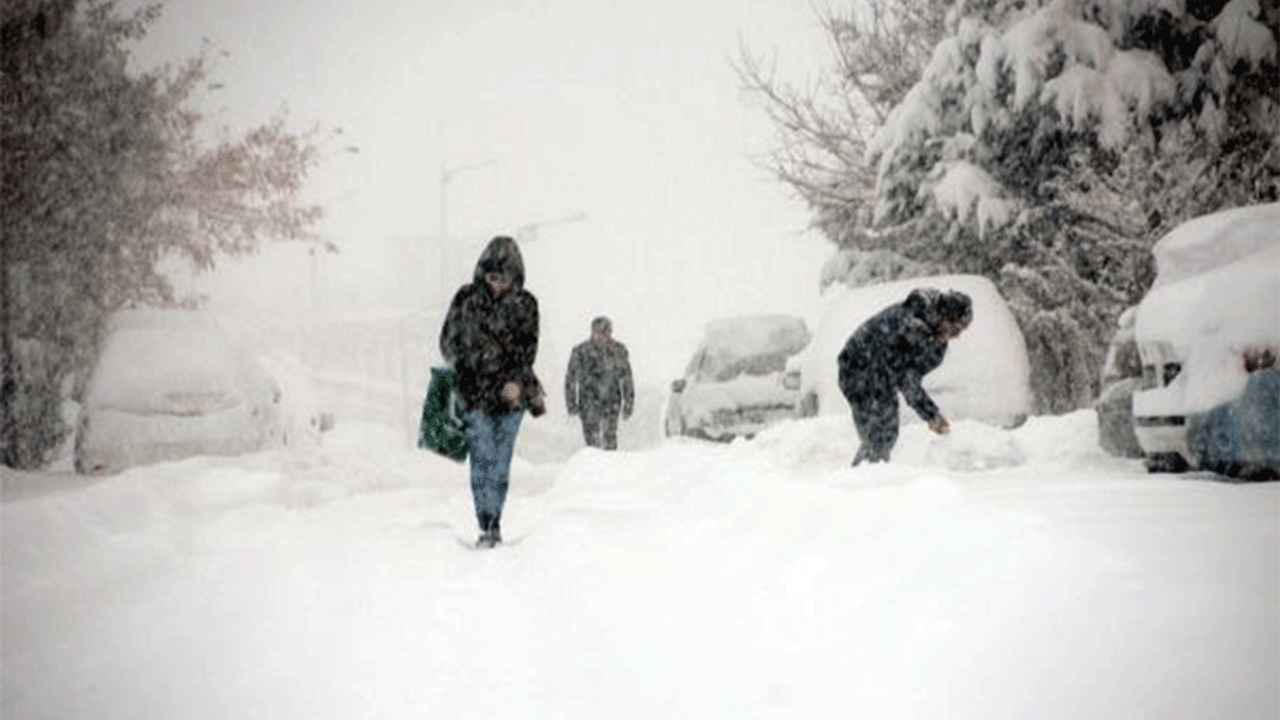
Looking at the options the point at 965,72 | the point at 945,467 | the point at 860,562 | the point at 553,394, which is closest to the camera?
the point at 860,562

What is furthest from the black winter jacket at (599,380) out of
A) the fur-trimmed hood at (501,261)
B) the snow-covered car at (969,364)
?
the fur-trimmed hood at (501,261)

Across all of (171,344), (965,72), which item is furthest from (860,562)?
(965,72)

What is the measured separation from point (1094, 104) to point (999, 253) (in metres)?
2.50

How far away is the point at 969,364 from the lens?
336 inches

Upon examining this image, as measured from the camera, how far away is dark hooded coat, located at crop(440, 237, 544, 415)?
5789 mm

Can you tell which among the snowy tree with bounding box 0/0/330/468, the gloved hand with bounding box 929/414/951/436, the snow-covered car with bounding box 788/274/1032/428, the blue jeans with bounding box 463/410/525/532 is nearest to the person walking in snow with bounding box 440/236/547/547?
the blue jeans with bounding box 463/410/525/532

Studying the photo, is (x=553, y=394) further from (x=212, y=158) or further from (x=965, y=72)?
(x=965, y=72)

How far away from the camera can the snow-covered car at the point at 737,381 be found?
41.8ft

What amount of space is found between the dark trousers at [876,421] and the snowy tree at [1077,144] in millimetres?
5286

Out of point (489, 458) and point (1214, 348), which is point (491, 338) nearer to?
point (489, 458)

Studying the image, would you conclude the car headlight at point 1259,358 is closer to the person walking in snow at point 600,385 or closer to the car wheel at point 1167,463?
the car wheel at point 1167,463

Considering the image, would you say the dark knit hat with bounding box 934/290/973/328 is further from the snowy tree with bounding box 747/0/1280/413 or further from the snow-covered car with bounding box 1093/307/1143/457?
the snowy tree with bounding box 747/0/1280/413

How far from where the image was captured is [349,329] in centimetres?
6594

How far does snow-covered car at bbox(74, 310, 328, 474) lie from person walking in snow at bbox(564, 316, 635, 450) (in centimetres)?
A: 329
